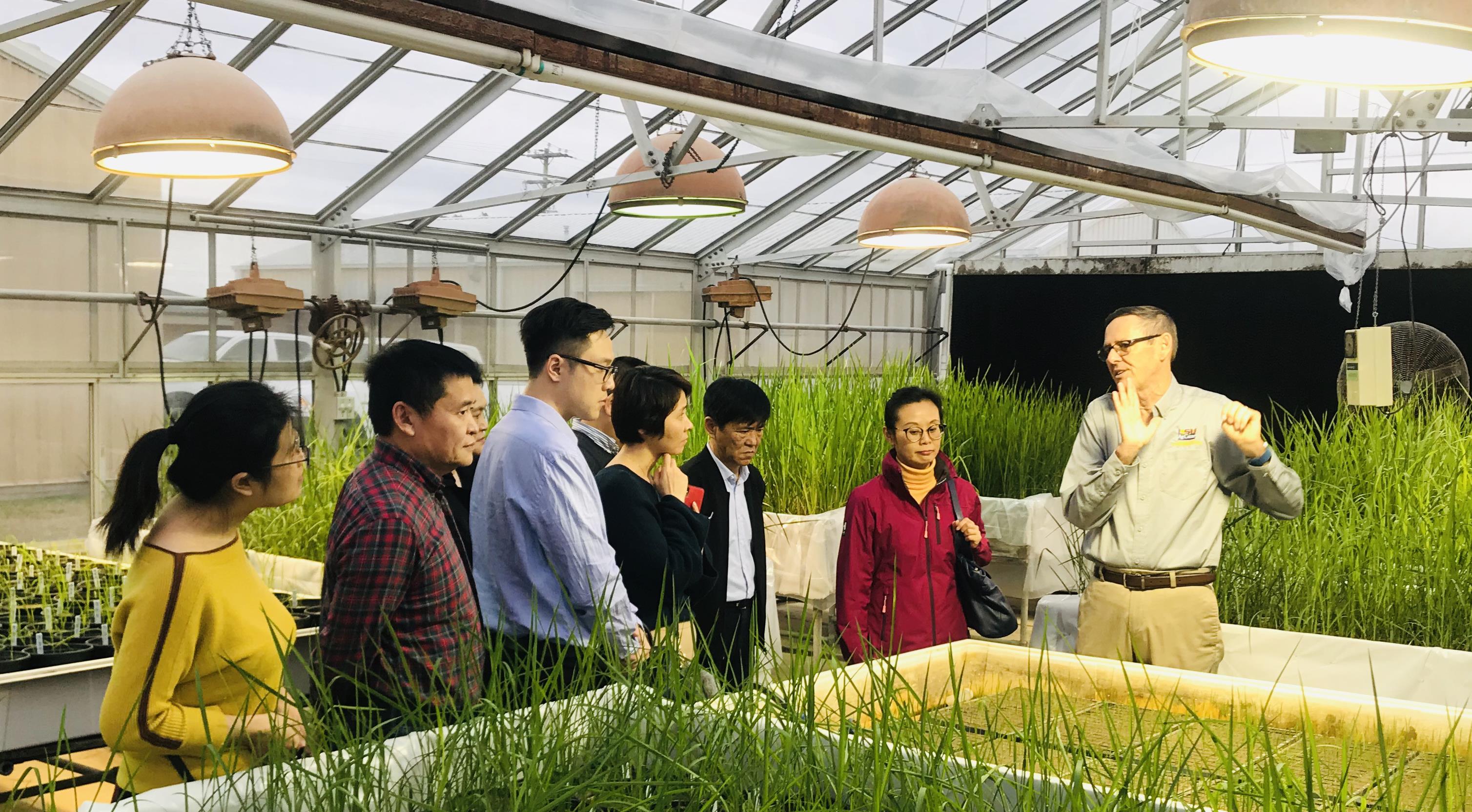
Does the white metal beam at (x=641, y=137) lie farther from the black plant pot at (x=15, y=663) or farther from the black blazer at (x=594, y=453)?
the black plant pot at (x=15, y=663)

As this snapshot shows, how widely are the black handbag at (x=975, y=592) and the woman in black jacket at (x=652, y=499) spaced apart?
2.88 feet

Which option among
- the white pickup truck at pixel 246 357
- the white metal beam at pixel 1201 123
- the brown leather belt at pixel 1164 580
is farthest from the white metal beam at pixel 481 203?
the brown leather belt at pixel 1164 580

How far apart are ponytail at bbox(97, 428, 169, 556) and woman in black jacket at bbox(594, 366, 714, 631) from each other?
902 millimetres

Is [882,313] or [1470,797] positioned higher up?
[882,313]

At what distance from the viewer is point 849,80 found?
11.4ft

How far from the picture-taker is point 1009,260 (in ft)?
35.8

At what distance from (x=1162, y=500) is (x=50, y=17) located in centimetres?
437

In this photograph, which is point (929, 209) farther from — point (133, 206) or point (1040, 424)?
point (133, 206)

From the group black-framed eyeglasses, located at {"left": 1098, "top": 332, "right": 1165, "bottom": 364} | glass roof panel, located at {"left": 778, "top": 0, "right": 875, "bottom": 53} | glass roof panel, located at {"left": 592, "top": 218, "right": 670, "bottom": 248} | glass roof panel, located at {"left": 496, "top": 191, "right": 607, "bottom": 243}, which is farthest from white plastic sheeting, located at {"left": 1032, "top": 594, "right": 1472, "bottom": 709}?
glass roof panel, located at {"left": 592, "top": 218, "right": 670, "bottom": 248}

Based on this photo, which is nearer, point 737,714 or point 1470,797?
point 737,714

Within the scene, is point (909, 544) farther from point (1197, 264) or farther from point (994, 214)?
point (1197, 264)

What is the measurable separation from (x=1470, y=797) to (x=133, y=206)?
7123mm

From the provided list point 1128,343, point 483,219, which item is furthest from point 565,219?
point 1128,343

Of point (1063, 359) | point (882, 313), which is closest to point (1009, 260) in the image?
point (1063, 359)
